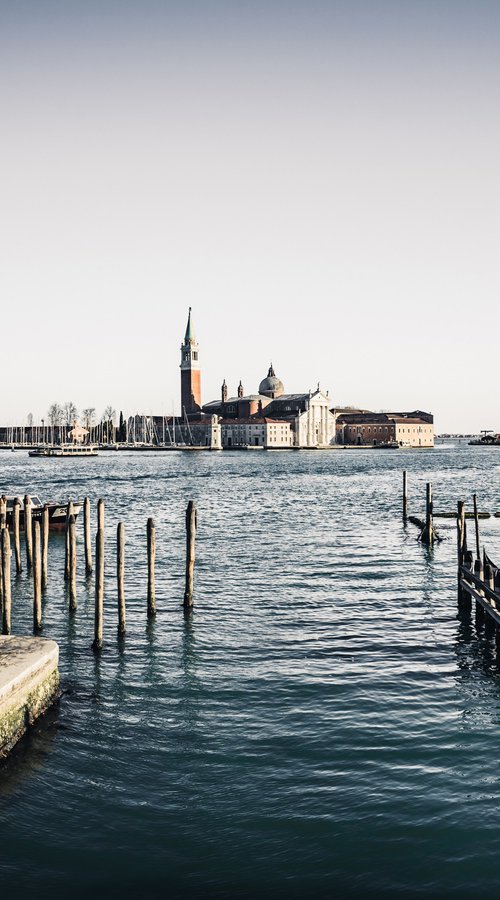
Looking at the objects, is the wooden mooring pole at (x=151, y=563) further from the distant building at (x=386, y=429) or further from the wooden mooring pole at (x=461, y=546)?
the distant building at (x=386, y=429)

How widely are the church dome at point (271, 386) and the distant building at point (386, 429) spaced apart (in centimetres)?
1552

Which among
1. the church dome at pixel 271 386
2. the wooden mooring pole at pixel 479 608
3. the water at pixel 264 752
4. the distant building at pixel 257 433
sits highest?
the church dome at pixel 271 386

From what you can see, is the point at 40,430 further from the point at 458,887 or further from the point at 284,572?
the point at 458,887

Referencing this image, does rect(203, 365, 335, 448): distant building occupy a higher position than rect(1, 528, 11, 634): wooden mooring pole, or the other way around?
rect(203, 365, 335, 448): distant building

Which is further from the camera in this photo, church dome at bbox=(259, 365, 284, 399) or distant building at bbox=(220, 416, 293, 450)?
church dome at bbox=(259, 365, 284, 399)

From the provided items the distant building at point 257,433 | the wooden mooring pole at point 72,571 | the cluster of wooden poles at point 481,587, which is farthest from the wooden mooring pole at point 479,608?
the distant building at point 257,433

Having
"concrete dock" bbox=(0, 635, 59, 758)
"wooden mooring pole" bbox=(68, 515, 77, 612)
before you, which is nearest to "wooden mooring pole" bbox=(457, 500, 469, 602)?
"wooden mooring pole" bbox=(68, 515, 77, 612)

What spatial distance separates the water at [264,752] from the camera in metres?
7.59

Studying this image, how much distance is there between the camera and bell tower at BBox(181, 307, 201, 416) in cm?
17588

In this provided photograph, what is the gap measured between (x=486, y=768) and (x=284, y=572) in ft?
44.2

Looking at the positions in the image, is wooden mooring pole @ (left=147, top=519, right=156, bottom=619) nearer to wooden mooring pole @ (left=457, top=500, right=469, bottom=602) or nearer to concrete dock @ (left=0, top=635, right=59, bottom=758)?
concrete dock @ (left=0, top=635, right=59, bottom=758)

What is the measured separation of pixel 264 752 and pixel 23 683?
317cm

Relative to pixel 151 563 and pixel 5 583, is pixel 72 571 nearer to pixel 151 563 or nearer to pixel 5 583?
pixel 151 563

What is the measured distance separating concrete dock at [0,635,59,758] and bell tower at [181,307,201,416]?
165381 mm
